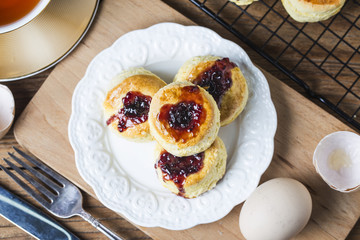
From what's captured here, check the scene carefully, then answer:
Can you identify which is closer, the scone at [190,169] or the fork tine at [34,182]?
the scone at [190,169]

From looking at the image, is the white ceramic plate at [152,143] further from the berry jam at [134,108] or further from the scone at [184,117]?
the scone at [184,117]

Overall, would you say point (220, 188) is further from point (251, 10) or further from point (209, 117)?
point (251, 10)

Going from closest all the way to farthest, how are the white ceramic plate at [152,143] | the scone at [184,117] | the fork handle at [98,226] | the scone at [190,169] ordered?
the scone at [184,117] → the scone at [190,169] → the white ceramic plate at [152,143] → the fork handle at [98,226]

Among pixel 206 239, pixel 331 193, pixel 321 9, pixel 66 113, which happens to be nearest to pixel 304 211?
pixel 331 193

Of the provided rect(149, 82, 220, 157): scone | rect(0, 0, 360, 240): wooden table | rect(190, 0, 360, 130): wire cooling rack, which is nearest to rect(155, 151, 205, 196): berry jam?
rect(149, 82, 220, 157): scone

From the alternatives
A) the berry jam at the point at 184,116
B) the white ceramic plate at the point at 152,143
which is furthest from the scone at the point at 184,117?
the white ceramic plate at the point at 152,143

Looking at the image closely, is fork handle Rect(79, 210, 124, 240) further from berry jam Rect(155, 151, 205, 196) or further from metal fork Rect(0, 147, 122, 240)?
berry jam Rect(155, 151, 205, 196)

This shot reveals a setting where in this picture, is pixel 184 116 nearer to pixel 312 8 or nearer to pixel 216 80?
pixel 216 80
